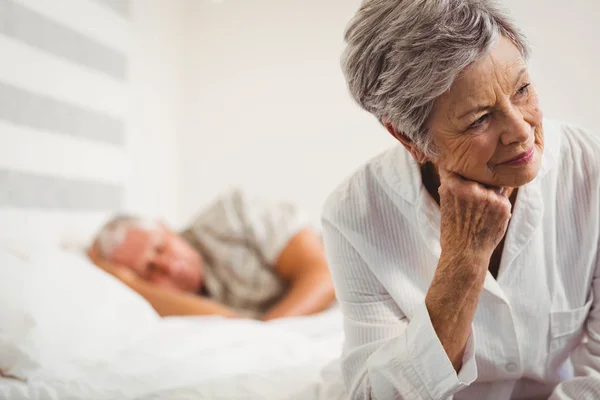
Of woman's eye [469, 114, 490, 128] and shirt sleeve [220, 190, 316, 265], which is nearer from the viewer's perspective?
woman's eye [469, 114, 490, 128]

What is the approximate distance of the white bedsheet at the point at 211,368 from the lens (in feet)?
4.09

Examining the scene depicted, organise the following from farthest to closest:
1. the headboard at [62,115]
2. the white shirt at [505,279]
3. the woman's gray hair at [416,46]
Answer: the headboard at [62,115] < the white shirt at [505,279] < the woman's gray hair at [416,46]

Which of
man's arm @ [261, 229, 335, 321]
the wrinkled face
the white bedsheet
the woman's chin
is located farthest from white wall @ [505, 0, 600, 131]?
the wrinkled face

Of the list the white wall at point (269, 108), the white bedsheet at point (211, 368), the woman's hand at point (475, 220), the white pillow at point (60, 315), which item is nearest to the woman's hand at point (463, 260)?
the woman's hand at point (475, 220)

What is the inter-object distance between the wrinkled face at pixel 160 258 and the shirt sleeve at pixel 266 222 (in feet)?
0.84

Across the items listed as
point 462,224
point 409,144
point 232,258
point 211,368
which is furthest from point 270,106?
point 462,224

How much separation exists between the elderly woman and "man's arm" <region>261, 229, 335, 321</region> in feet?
3.92

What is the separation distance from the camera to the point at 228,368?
146 centimetres

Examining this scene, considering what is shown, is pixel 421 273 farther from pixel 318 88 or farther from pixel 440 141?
pixel 318 88

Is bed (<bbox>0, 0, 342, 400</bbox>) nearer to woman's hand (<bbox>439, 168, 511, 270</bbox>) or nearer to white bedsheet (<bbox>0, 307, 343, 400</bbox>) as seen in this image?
white bedsheet (<bbox>0, 307, 343, 400</bbox>)

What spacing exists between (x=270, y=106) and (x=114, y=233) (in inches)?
47.6

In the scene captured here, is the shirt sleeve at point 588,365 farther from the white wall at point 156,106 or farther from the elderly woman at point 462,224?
the white wall at point 156,106

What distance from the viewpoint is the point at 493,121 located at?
3.06 ft

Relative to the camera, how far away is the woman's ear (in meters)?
1.04
